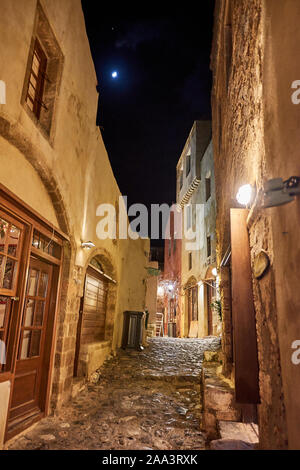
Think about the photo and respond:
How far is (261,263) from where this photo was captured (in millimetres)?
2779

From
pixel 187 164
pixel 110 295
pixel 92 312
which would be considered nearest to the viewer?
pixel 92 312

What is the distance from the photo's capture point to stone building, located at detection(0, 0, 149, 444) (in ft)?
11.1

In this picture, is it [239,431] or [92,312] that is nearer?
[239,431]

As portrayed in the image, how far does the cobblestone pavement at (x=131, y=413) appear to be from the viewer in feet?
12.0

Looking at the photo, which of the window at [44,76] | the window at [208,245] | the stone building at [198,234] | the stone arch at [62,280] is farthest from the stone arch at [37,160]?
the window at [208,245]

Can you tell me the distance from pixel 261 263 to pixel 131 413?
357 centimetres

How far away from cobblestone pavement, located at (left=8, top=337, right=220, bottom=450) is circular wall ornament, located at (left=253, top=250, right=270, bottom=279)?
2465mm

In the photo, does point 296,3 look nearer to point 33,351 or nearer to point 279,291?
point 279,291

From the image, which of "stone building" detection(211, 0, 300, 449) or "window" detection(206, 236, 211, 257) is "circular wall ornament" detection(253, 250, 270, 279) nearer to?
"stone building" detection(211, 0, 300, 449)

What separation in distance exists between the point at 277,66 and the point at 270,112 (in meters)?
0.35

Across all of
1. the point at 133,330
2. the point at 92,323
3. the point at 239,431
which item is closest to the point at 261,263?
the point at 239,431

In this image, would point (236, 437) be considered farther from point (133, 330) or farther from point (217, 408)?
point (133, 330)

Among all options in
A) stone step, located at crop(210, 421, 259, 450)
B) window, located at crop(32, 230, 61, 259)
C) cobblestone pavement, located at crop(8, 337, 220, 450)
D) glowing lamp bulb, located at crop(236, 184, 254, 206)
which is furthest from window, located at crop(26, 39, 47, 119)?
stone step, located at crop(210, 421, 259, 450)

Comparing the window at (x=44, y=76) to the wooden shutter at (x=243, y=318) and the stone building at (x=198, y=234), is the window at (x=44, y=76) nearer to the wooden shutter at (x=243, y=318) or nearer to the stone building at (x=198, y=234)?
the wooden shutter at (x=243, y=318)
